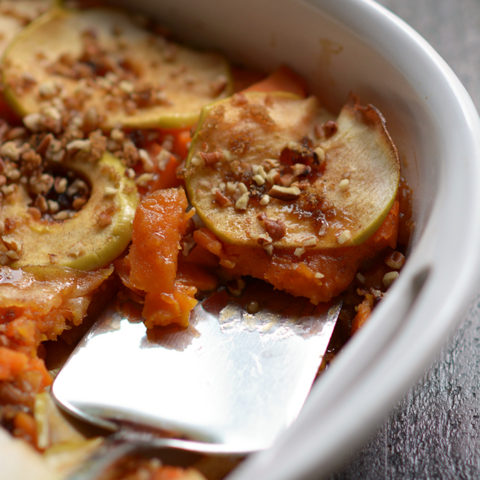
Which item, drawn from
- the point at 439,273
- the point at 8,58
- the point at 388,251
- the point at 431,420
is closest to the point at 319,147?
the point at 388,251

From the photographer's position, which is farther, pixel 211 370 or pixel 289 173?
pixel 289 173

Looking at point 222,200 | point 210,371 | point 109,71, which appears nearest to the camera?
point 210,371

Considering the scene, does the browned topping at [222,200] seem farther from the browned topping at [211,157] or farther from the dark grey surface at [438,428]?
the dark grey surface at [438,428]

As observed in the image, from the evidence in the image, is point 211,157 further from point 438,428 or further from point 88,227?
point 438,428

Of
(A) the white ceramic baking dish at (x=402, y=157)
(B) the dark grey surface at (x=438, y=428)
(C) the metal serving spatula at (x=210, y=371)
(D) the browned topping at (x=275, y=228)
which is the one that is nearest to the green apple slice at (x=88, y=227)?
(C) the metal serving spatula at (x=210, y=371)

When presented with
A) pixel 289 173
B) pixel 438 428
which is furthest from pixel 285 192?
pixel 438 428

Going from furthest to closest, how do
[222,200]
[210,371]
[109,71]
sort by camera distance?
[109,71], [222,200], [210,371]

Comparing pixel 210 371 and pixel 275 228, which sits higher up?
pixel 275 228

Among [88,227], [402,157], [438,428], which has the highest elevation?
[402,157]
